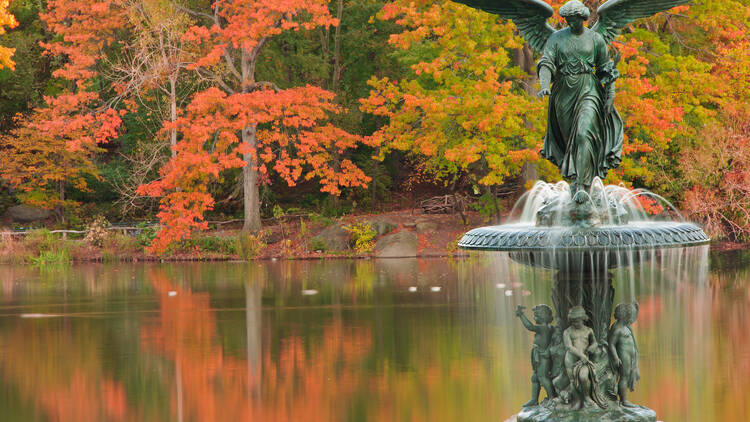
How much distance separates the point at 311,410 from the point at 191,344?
5242 millimetres

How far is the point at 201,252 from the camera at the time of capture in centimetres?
3047

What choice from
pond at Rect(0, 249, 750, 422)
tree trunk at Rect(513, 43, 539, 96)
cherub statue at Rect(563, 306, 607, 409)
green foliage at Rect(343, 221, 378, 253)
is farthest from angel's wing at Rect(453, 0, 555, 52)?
green foliage at Rect(343, 221, 378, 253)

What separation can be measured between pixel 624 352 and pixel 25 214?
33127 mm

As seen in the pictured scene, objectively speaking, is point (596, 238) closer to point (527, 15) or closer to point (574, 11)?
point (574, 11)

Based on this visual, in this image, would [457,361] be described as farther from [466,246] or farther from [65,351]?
[65,351]

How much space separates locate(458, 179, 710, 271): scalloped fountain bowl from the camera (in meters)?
8.22

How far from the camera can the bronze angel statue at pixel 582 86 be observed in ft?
29.9

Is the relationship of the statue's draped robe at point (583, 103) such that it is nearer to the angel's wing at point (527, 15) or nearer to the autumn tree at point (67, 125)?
the angel's wing at point (527, 15)

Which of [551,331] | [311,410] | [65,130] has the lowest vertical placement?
[311,410]

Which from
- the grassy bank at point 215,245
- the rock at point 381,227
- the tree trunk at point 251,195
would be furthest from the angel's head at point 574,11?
the tree trunk at point 251,195

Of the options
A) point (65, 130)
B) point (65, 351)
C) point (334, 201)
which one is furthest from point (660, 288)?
point (65, 130)

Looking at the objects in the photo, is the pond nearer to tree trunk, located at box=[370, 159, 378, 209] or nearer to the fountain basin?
the fountain basin

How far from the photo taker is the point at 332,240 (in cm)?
3073

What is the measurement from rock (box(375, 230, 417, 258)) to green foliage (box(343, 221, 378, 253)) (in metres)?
0.29
